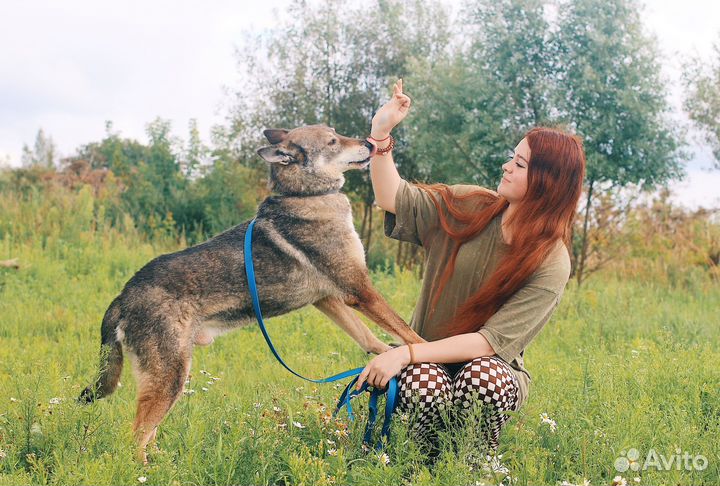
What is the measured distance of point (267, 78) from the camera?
1608cm

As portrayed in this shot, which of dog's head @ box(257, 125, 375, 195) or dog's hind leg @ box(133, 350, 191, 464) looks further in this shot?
dog's head @ box(257, 125, 375, 195)

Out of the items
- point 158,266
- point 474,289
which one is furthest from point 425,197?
point 158,266

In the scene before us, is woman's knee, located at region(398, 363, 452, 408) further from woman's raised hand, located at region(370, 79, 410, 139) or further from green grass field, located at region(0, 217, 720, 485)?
woman's raised hand, located at region(370, 79, 410, 139)

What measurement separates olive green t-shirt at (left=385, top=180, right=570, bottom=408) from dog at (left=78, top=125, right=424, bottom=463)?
0.28 metres

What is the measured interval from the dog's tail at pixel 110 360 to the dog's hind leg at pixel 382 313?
1235 mm

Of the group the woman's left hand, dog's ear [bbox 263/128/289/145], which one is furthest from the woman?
dog's ear [bbox 263/128/289/145]

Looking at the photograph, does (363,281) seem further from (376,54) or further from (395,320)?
(376,54)

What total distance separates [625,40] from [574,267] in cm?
368

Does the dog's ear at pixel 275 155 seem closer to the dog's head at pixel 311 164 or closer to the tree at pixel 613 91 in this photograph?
the dog's head at pixel 311 164

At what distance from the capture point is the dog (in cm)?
347

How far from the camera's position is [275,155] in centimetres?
404

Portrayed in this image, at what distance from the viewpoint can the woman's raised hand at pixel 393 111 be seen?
3487mm

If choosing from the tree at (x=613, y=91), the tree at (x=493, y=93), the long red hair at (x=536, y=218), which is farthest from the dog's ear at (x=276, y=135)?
the tree at (x=613, y=91)

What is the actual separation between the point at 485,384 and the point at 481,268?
2.32ft
